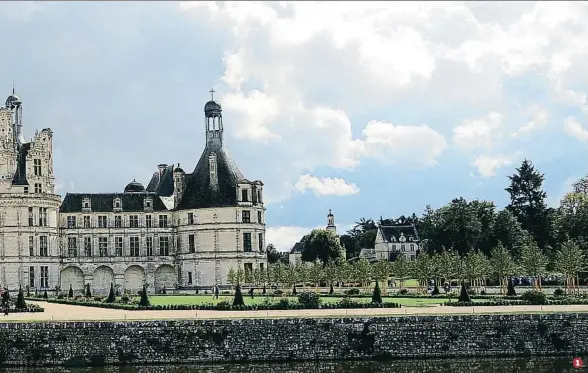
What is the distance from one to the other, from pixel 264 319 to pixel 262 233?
137ft

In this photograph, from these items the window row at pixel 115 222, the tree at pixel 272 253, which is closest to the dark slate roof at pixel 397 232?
the tree at pixel 272 253

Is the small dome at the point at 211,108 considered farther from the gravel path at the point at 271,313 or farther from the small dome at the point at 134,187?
the gravel path at the point at 271,313

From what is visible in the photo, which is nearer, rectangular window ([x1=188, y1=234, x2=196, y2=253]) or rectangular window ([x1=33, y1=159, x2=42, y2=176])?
rectangular window ([x1=33, y1=159, x2=42, y2=176])

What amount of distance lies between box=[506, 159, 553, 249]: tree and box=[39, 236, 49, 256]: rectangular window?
4963 cm

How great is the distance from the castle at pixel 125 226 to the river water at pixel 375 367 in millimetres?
39925

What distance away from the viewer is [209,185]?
80500mm

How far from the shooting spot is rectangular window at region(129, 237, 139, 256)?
269 ft

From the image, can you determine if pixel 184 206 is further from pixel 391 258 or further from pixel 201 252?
pixel 391 258

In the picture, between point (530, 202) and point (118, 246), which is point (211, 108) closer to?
point (118, 246)

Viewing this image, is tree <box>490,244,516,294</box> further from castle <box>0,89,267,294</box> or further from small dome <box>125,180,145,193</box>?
small dome <box>125,180,145,193</box>

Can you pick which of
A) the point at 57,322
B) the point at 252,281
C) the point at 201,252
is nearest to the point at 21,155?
the point at 201,252

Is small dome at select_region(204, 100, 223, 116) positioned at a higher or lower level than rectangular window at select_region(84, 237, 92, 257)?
higher

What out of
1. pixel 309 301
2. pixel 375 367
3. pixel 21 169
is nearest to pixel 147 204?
pixel 21 169

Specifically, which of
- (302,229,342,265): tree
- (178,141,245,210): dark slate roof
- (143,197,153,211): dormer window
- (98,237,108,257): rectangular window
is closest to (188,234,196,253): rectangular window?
(178,141,245,210): dark slate roof
